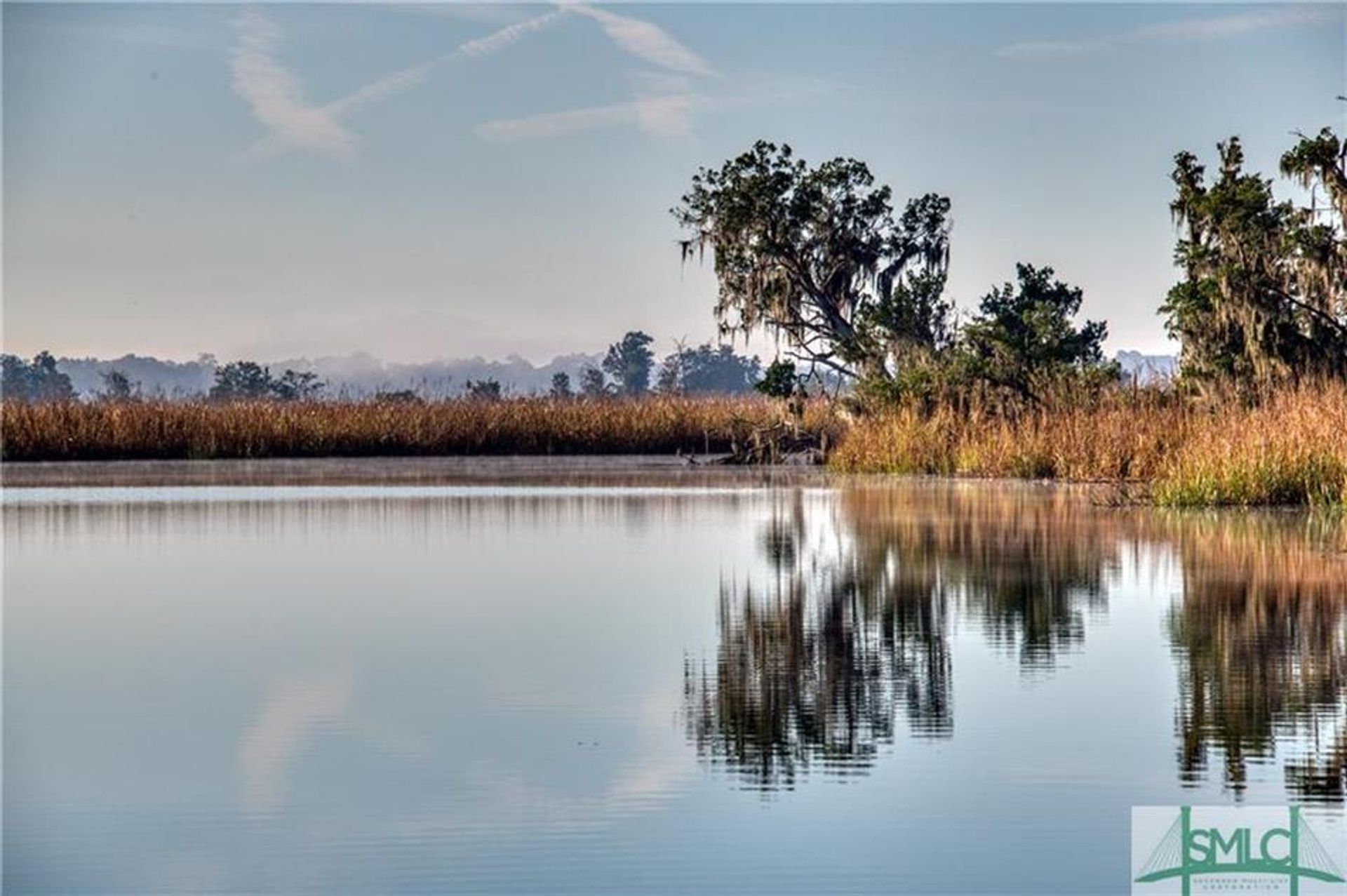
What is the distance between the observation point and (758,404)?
1673 inches

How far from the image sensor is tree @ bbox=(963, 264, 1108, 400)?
29922 mm

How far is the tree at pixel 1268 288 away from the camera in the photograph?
904 inches

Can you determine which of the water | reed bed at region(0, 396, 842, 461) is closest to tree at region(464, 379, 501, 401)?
reed bed at region(0, 396, 842, 461)

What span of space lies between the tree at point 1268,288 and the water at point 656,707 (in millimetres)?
6970

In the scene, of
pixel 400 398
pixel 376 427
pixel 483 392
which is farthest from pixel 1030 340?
pixel 483 392

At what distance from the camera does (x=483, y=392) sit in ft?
191

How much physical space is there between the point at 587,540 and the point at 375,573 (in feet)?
10.6

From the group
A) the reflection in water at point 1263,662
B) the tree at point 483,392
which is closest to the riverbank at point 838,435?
the tree at point 483,392

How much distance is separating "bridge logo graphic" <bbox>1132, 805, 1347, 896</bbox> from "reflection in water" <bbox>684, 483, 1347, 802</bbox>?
0.35 metres

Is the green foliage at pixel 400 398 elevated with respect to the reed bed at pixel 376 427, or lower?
elevated

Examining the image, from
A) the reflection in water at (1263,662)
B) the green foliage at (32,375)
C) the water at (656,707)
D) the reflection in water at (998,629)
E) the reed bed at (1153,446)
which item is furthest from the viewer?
the green foliage at (32,375)

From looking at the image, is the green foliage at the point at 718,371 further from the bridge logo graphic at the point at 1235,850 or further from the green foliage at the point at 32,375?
the bridge logo graphic at the point at 1235,850

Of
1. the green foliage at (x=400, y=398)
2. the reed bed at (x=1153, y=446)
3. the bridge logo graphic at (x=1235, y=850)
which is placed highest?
the green foliage at (x=400, y=398)

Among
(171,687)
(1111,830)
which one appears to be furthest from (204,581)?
(1111,830)
